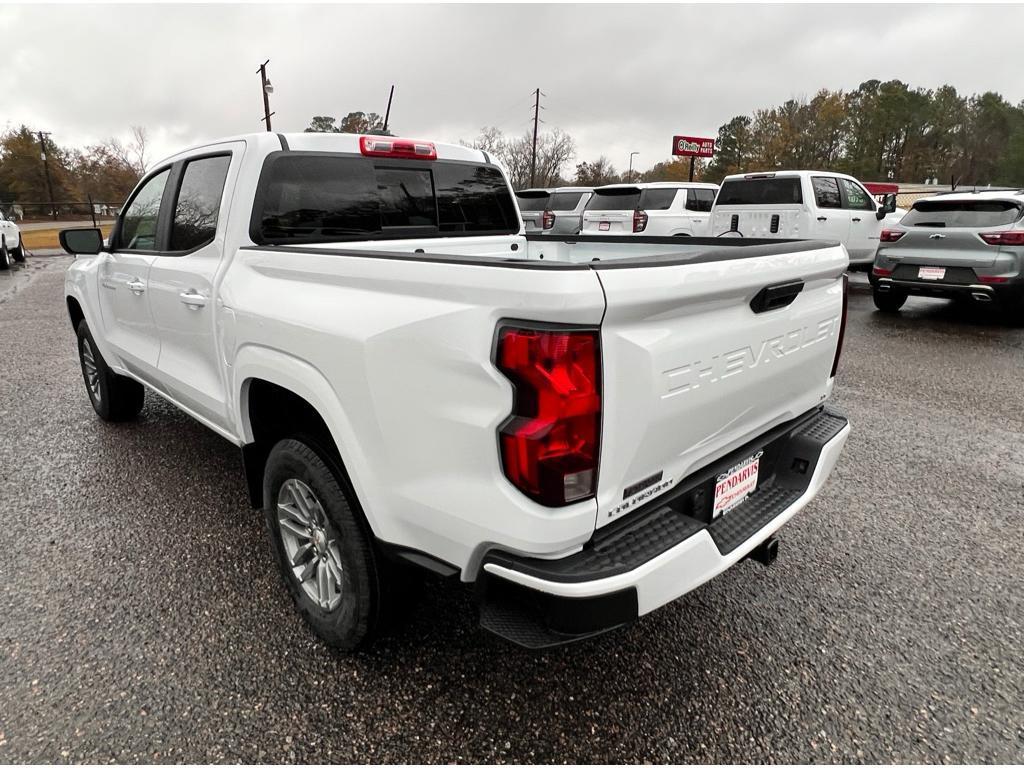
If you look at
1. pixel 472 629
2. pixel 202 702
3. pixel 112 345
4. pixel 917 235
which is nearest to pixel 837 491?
pixel 472 629

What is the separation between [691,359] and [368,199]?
1913mm

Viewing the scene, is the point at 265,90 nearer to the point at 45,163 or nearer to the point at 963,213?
the point at 963,213

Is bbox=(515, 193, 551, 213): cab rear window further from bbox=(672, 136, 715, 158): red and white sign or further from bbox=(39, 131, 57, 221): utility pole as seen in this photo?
bbox=(39, 131, 57, 221): utility pole

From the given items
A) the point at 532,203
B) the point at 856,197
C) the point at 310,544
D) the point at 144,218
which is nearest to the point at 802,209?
the point at 856,197

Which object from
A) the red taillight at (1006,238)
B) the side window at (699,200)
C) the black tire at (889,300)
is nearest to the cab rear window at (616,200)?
the side window at (699,200)

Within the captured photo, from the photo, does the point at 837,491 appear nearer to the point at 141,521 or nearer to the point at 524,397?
the point at 524,397

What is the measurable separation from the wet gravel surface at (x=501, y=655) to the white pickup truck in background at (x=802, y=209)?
816cm

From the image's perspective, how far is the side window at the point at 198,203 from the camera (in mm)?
2881

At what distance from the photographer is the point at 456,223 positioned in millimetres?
3398

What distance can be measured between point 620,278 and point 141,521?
3.02 m

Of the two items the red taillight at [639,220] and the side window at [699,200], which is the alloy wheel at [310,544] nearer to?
the red taillight at [639,220]

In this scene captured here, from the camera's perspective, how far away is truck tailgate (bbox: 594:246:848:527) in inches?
63.1

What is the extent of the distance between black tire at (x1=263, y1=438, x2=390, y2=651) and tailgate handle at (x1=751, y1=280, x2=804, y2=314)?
4.80 ft

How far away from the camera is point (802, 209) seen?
1081cm
